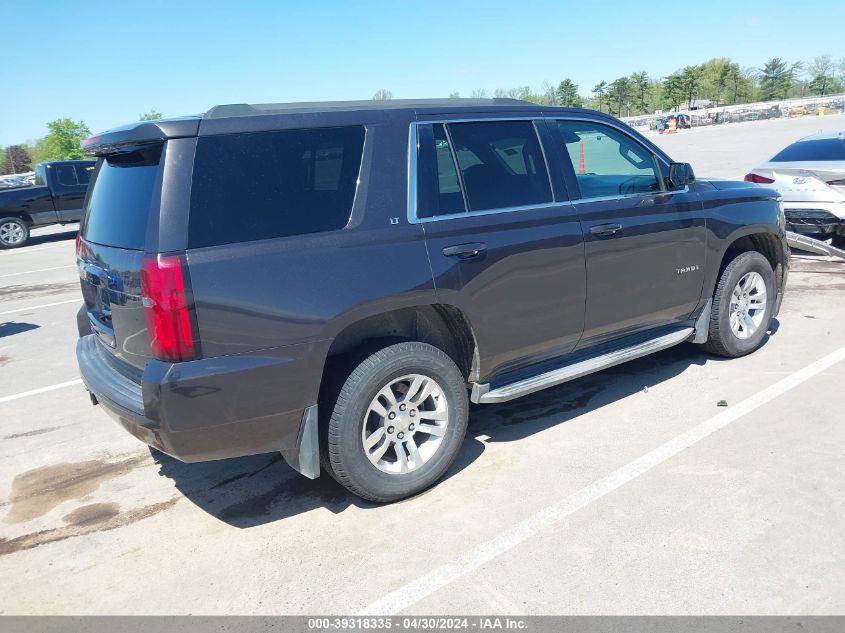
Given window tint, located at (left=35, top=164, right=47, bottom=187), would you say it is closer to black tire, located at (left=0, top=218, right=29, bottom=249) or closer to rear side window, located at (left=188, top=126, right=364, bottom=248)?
black tire, located at (left=0, top=218, right=29, bottom=249)

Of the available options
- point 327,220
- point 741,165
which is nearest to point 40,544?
point 327,220

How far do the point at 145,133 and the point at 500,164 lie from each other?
1.94 meters

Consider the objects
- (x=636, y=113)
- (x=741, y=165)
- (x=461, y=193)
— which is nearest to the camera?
(x=461, y=193)

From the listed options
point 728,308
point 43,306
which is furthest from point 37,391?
point 728,308

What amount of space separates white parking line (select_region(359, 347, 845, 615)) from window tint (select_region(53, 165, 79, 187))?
1688 cm

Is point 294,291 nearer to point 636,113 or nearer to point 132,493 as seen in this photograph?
point 132,493

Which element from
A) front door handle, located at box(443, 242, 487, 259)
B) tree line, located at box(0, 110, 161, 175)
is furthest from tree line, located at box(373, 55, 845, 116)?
front door handle, located at box(443, 242, 487, 259)

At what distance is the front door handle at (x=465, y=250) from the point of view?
374 centimetres

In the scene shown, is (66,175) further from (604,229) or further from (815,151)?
(604,229)

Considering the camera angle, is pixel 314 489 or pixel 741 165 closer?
pixel 314 489

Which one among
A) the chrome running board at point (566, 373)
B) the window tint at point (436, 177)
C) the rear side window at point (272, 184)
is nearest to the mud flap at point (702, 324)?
the chrome running board at point (566, 373)

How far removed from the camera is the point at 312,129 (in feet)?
11.5
